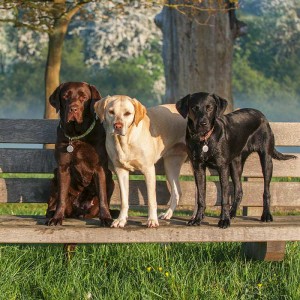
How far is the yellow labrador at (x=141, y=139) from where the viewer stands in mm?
4805

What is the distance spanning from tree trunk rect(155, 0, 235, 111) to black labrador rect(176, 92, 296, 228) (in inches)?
190

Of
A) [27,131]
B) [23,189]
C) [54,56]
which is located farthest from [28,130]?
[54,56]

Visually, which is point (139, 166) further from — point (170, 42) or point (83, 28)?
point (83, 28)

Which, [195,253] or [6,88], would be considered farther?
[6,88]

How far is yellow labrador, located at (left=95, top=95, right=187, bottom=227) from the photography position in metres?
4.80

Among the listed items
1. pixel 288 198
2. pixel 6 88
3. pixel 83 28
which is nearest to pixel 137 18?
pixel 83 28

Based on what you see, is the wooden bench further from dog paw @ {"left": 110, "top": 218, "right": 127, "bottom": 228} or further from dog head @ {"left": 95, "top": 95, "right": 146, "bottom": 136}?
dog head @ {"left": 95, "top": 95, "right": 146, "bottom": 136}

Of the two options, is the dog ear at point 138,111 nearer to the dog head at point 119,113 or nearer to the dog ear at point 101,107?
the dog head at point 119,113

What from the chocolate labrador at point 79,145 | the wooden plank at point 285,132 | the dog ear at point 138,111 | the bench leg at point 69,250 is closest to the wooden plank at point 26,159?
the chocolate labrador at point 79,145

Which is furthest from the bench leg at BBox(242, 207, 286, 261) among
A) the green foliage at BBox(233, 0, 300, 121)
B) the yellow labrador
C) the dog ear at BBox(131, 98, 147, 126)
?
the green foliage at BBox(233, 0, 300, 121)

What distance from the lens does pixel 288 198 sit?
5883 mm

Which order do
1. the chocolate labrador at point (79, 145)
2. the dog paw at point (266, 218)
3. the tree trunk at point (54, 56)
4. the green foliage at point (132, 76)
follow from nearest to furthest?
the chocolate labrador at point (79, 145) < the dog paw at point (266, 218) < the tree trunk at point (54, 56) < the green foliage at point (132, 76)

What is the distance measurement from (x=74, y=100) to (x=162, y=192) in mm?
1202

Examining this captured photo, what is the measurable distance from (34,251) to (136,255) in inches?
30.4
